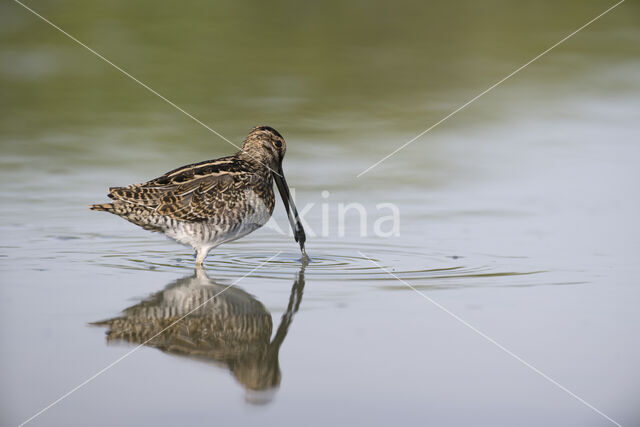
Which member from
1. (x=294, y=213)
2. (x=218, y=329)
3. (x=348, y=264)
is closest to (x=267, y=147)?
(x=294, y=213)

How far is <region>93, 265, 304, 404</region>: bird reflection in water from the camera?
468cm

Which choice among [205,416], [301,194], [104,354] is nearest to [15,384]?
[104,354]

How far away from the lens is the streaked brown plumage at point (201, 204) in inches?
295

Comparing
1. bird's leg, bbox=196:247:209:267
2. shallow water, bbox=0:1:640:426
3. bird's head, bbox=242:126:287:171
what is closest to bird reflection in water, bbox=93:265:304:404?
shallow water, bbox=0:1:640:426

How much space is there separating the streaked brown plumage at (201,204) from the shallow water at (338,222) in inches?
9.5

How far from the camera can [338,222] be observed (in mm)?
8625

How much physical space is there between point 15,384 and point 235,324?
1.40 m

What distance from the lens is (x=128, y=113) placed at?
1202 cm

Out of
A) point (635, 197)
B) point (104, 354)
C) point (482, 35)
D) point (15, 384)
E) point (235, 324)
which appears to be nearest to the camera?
point (15, 384)

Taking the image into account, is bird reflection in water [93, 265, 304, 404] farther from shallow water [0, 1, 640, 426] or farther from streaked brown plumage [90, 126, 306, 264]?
streaked brown plumage [90, 126, 306, 264]

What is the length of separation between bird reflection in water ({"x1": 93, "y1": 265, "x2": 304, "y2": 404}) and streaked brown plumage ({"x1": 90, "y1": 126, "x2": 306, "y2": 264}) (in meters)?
1.12

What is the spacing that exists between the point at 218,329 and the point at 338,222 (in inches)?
133

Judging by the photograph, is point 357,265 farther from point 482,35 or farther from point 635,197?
point 482,35

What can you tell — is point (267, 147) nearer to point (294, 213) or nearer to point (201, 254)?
point (294, 213)
